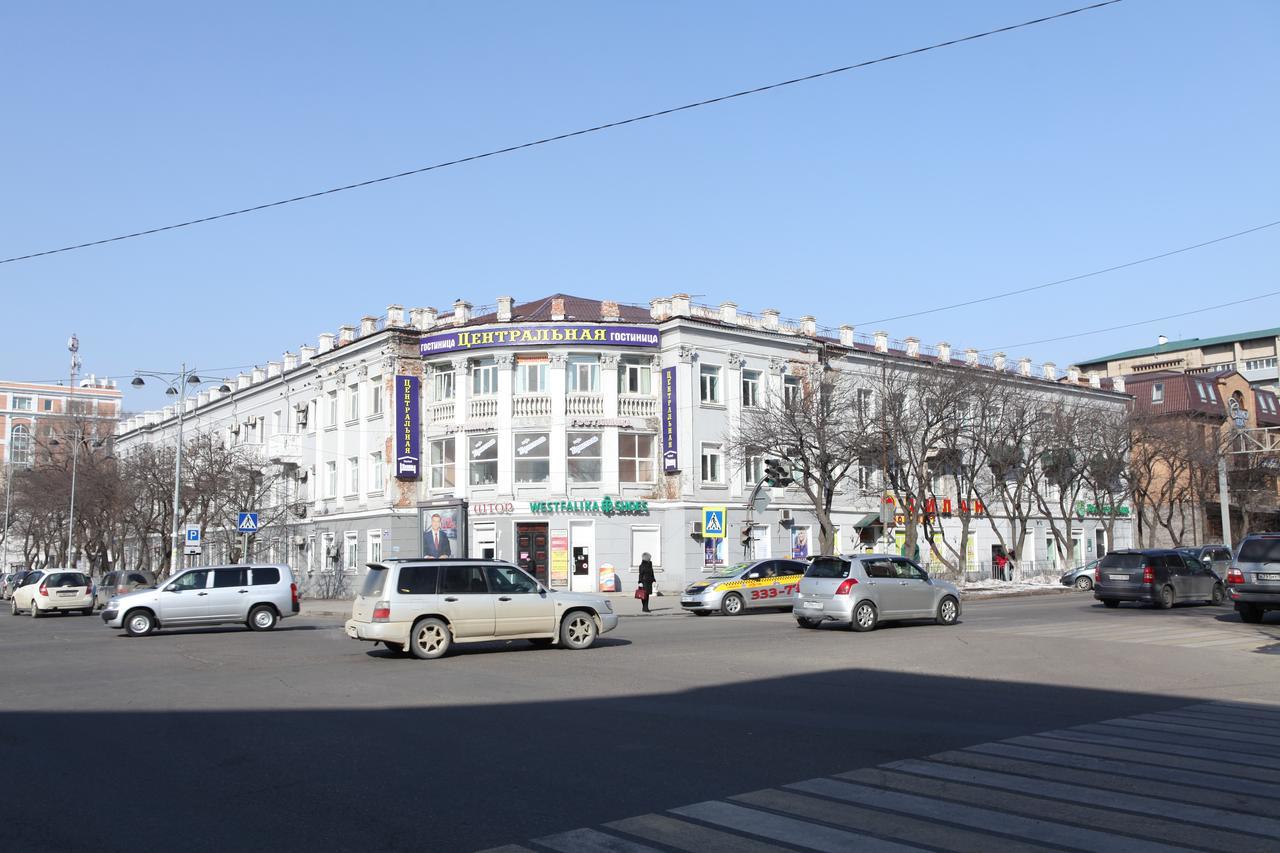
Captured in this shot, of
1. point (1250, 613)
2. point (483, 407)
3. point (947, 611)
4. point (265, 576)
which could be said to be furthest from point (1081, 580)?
point (265, 576)

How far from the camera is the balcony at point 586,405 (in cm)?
4694

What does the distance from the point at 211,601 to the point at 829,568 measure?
15253 mm

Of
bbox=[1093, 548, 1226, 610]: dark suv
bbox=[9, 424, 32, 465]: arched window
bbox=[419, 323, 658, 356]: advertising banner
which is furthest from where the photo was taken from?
bbox=[9, 424, 32, 465]: arched window

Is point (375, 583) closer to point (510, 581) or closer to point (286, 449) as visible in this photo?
point (510, 581)

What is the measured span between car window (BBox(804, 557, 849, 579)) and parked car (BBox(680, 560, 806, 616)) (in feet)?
27.2

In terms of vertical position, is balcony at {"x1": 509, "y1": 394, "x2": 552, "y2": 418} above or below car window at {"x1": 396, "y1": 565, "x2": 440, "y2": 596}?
above

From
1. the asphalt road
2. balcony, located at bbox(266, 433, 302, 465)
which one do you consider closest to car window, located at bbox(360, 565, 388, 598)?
the asphalt road

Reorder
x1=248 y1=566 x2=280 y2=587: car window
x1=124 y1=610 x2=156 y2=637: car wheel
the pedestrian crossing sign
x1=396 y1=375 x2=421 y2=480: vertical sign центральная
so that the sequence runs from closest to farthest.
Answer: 1. x1=124 y1=610 x2=156 y2=637: car wheel
2. x1=248 y1=566 x2=280 y2=587: car window
3. the pedestrian crossing sign
4. x1=396 y1=375 x2=421 y2=480: vertical sign центральная

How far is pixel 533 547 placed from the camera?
46.2 meters

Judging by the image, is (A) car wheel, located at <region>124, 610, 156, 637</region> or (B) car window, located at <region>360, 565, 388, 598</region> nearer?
(B) car window, located at <region>360, 565, 388, 598</region>

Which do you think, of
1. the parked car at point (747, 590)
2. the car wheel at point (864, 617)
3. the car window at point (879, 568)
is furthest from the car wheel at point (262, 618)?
the car window at point (879, 568)

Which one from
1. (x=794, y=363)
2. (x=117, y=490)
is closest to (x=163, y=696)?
(x=794, y=363)

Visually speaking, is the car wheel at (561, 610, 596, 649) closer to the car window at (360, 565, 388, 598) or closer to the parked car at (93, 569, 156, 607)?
the car window at (360, 565, 388, 598)

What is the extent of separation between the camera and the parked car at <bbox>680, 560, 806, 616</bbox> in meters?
31.8
